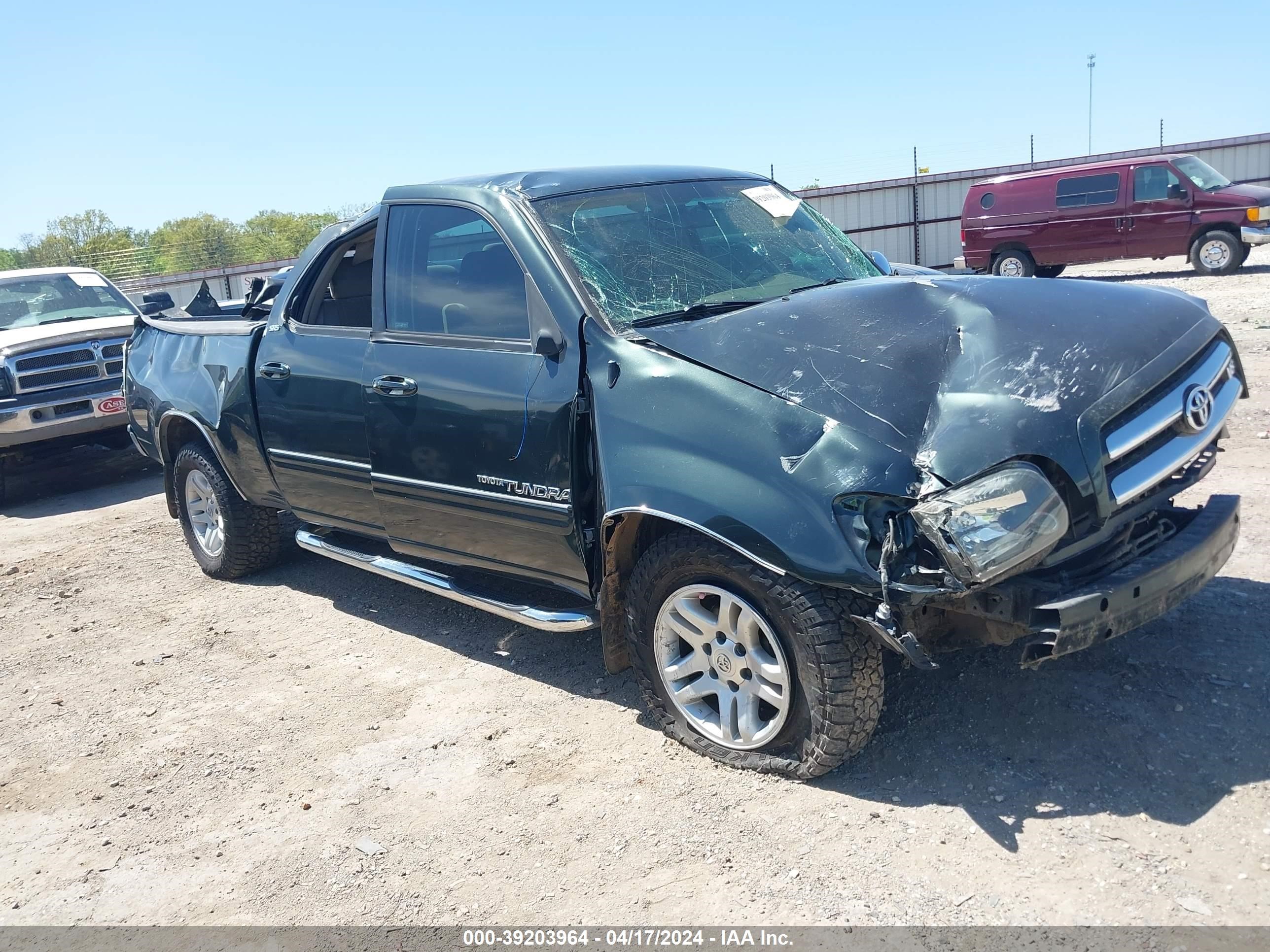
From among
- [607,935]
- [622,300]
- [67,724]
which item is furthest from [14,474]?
[607,935]

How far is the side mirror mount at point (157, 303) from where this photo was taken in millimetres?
8312

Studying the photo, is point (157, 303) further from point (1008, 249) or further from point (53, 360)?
point (1008, 249)

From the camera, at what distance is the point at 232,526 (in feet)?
19.5

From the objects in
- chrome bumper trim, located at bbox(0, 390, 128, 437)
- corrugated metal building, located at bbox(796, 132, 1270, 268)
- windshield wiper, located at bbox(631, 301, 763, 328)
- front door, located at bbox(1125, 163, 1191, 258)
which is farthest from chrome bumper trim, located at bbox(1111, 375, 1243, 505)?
corrugated metal building, located at bbox(796, 132, 1270, 268)

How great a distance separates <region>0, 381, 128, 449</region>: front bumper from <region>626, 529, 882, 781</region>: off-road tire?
7.48 meters

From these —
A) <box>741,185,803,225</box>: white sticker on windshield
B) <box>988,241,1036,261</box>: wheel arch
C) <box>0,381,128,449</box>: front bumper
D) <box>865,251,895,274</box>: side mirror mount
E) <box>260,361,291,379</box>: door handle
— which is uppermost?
<box>741,185,803,225</box>: white sticker on windshield

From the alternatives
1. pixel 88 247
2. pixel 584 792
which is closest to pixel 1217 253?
pixel 584 792

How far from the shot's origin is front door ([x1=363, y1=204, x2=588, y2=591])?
3812 millimetres

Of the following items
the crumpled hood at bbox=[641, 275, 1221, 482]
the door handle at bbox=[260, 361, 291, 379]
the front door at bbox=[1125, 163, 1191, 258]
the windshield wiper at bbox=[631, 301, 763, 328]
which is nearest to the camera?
the crumpled hood at bbox=[641, 275, 1221, 482]

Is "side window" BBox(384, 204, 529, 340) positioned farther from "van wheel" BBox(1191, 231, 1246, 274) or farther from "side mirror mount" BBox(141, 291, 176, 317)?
"van wheel" BBox(1191, 231, 1246, 274)

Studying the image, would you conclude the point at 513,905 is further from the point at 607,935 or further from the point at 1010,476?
the point at 1010,476

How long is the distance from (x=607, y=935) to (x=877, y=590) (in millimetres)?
1184

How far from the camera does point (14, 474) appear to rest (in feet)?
35.7

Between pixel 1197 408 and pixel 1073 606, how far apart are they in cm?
90
